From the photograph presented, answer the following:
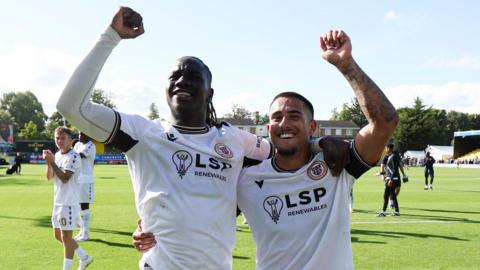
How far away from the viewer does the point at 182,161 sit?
2980 mm

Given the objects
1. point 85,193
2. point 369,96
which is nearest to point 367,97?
point 369,96

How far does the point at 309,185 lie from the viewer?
3217 millimetres

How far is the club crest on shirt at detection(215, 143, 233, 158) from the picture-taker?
3.13 m

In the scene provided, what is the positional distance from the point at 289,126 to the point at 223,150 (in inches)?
19.7

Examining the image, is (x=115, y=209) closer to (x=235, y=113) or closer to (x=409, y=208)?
(x=409, y=208)

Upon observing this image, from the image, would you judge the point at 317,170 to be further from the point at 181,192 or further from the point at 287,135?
the point at 181,192

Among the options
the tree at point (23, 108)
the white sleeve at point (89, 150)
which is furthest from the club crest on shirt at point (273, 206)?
the tree at point (23, 108)

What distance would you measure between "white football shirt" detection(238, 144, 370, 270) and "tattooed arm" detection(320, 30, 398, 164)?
0.16 meters

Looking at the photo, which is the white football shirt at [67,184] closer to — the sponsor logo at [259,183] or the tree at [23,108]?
the sponsor logo at [259,183]

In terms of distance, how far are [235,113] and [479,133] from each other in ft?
250

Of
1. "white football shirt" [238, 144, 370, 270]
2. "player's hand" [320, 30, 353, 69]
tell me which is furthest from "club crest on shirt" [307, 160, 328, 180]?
"player's hand" [320, 30, 353, 69]

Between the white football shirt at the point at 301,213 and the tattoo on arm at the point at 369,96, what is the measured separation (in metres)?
0.31

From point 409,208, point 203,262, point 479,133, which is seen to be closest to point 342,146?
point 203,262

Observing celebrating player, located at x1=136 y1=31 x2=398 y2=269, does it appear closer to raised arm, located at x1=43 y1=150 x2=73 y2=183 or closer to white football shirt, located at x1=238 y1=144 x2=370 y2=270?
white football shirt, located at x1=238 y1=144 x2=370 y2=270
